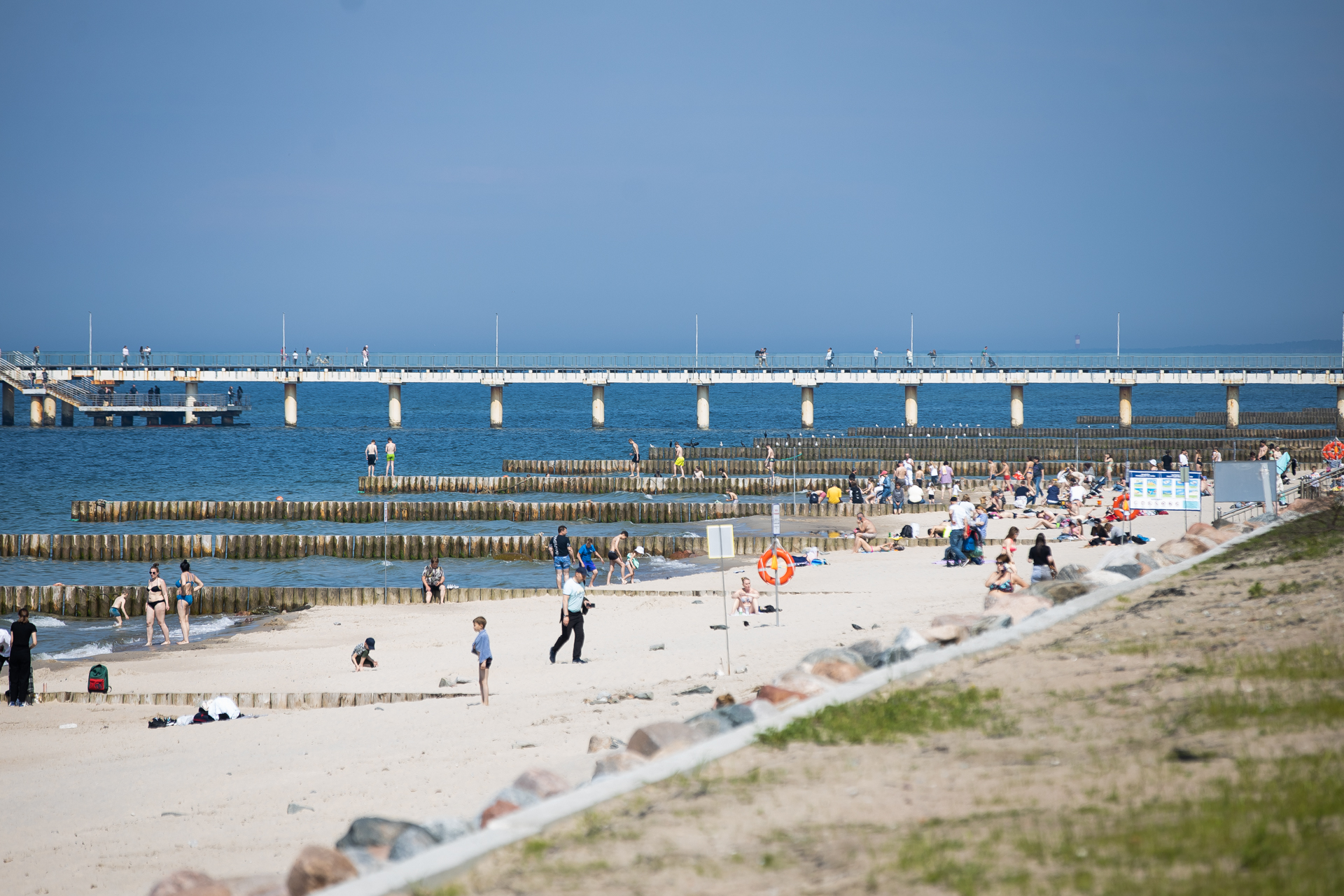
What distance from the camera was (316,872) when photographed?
21.3ft

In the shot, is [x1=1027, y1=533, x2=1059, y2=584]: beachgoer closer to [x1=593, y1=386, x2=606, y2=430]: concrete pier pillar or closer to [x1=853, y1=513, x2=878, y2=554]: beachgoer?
[x1=853, y1=513, x2=878, y2=554]: beachgoer

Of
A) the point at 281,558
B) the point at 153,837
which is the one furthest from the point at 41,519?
the point at 153,837

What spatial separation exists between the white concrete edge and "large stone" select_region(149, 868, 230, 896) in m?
1.01

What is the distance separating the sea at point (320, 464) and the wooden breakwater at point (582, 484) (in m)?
0.73

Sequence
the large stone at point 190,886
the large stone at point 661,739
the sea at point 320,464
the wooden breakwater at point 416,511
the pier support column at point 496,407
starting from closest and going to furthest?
1. the large stone at point 190,886
2. the large stone at point 661,739
3. the sea at point 320,464
4. the wooden breakwater at point 416,511
5. the pier support column at point 496,407

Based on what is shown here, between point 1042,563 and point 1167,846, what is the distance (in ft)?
43.5

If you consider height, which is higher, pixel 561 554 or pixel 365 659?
pixel 561 554

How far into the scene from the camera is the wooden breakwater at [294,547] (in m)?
32.1

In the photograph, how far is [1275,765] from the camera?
6.95 meters

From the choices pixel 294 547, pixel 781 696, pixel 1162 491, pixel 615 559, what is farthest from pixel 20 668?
pixel 1162 491

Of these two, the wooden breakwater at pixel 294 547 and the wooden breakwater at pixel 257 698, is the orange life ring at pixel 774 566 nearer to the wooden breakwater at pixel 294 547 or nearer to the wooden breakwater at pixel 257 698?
the wooden breakwater at pixel 257 698

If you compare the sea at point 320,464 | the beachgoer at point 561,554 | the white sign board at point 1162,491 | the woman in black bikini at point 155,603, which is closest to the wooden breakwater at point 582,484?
the sea at point 320,464

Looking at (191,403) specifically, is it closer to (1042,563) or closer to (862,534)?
(862,534)

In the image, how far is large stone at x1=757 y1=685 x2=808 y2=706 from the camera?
31.6 ft
